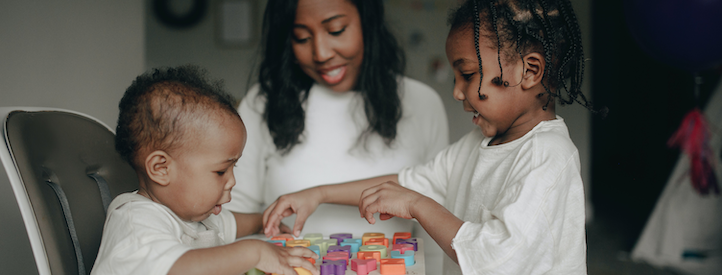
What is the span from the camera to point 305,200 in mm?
1211

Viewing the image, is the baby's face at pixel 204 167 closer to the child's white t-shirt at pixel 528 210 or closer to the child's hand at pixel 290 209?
the child's hand at pixel 290 209

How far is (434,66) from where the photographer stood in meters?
3.94

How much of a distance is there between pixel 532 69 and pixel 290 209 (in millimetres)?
642

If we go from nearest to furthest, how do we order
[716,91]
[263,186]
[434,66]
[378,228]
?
[378,228]
[263,186]
[716,91]
[434,66]

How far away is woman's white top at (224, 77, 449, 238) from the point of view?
4.95 feet

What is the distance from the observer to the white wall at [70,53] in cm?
127

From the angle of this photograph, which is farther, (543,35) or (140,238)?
(543,35)

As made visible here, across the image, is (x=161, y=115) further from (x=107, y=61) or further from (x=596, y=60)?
(x=596, y=60)

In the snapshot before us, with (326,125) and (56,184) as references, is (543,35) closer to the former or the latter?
(326,125)

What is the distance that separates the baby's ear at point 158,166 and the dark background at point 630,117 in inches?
118

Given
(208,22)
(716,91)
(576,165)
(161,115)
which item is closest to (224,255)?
(161,115)

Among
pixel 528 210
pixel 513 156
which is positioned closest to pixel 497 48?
pixel 513 156

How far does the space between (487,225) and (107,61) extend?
146 centimetres

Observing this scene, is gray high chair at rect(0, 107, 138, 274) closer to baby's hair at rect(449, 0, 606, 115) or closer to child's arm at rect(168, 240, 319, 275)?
child's arm at rect(168, 240, 319, 275)
